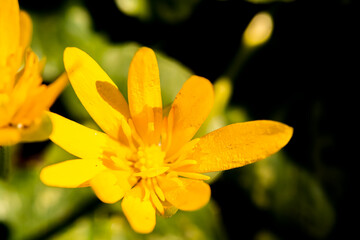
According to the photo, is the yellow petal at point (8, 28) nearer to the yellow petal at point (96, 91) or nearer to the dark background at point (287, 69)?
the yellow petal at point (96, 91)

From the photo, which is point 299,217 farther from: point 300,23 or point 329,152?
point 300,23

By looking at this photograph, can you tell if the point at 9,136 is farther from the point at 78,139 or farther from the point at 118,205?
the point at 118,205

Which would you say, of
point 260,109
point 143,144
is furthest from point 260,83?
point 143,144

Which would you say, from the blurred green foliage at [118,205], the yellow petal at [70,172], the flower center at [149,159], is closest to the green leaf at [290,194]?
the blurred green foliage at [118,205]

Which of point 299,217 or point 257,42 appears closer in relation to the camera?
point 257,42

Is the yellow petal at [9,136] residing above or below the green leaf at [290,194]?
above

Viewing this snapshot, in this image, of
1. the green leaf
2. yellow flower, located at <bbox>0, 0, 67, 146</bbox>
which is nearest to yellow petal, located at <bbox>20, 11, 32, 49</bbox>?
yellow flower, located at <bbox>0, 0, 67, 146</bbox>
